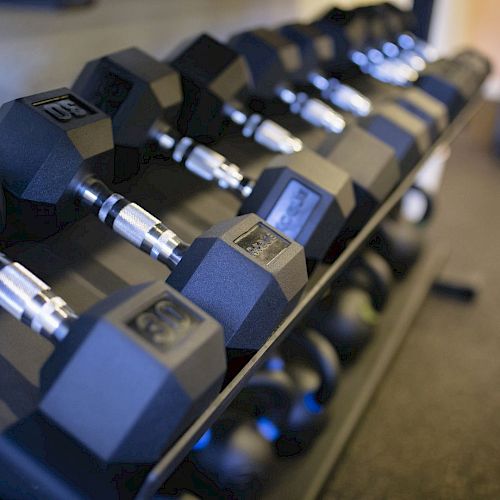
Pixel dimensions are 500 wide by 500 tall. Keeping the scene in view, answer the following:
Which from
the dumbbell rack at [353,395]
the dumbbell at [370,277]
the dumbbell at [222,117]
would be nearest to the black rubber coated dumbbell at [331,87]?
the dumbbell at [222,117]

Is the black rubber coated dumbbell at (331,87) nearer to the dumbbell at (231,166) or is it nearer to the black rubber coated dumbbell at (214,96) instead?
→ the black rubber coated dumbbell at (214,96)

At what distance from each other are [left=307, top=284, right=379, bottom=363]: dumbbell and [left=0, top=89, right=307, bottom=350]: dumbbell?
0.64 meters

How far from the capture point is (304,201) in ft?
2.31

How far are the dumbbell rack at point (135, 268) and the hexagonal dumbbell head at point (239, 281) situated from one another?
1.0 inches

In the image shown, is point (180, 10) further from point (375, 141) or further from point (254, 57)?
point (375, 141)

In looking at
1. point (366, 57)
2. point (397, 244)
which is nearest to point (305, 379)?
point (397, 244)

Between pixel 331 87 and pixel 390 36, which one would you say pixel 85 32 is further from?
pixel 390 36

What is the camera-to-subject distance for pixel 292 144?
876 mm

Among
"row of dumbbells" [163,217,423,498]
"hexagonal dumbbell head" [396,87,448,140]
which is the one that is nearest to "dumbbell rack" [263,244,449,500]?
"row of dumbbells" [163,217,423,498]

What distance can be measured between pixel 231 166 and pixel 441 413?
3.52 feet

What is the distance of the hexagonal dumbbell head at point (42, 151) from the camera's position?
593mm

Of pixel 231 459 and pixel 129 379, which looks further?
pixel 231 459

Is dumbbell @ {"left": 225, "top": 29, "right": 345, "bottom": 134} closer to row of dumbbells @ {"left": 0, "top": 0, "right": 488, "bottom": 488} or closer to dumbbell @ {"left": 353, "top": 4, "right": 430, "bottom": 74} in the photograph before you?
row of dumbbells @ {"left": 0, "top": 0, "right": 488, "bottom": 488}

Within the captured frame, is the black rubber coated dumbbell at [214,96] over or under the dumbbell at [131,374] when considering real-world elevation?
Answer: over
